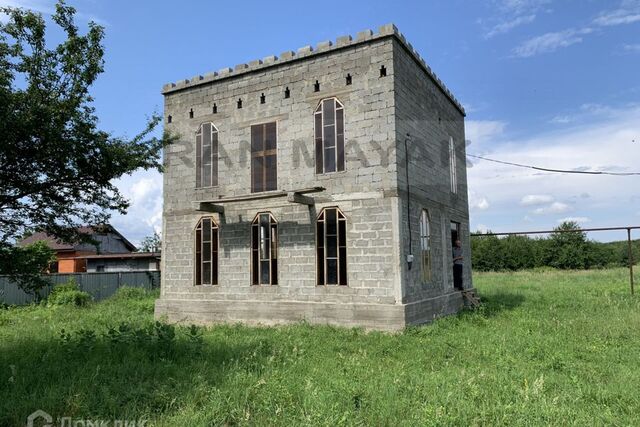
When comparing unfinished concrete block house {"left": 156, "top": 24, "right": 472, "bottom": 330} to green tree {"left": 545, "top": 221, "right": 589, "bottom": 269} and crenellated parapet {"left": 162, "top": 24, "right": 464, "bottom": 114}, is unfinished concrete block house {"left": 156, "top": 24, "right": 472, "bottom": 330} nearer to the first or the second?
crenellated parapet {"left": 162, "top": 24, "right": 464, "bottom": 114}

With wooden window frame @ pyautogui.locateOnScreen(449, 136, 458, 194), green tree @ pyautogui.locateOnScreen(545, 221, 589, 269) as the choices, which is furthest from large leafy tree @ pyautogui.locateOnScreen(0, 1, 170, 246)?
green tree @ pyautogui.locateOnScreen(545, 221, 589, 269)

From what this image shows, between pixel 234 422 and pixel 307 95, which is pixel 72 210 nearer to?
pixel 234 422

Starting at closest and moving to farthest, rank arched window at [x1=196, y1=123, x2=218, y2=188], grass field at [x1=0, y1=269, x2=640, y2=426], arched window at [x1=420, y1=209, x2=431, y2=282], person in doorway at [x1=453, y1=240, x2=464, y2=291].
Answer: grass field at [x1=0, y1=269, x2=640, y2=426]
arched window at [x1=420, y1=209, x2=431, y2=282]
arched window at [x1=196, y1=123, x2=218, y2=188]
person in doorway at [x1=453, y1=240, x2=464, y2=291]

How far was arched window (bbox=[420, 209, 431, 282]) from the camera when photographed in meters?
12.0

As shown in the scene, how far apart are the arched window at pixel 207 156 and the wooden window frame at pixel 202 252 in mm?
1110

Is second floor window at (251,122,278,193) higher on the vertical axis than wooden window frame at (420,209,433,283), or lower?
higher

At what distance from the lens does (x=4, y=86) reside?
597 centimetres

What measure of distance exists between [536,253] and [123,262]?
37692 mm

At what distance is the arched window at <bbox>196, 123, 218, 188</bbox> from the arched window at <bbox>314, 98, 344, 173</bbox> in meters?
3.35

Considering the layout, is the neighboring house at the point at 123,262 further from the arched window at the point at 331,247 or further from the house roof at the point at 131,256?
the arched window at the point at 331,247

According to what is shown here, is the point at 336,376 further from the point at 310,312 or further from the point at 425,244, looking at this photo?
the point at 425,244

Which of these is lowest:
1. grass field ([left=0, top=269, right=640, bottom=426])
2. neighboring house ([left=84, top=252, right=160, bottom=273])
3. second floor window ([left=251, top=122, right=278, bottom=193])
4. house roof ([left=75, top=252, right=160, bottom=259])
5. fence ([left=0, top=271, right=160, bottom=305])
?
grass field ([left=0, top=269, right=640, bottom=426])

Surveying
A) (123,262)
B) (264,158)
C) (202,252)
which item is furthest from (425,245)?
(123,262)

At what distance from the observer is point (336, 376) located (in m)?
6.59
